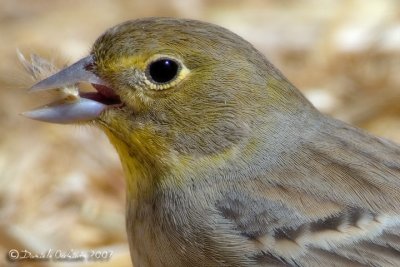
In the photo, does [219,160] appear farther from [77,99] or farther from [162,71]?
[77,99]

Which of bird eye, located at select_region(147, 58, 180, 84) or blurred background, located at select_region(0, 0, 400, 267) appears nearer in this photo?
bird eye, located at select_region(147, 58, 180, 84)

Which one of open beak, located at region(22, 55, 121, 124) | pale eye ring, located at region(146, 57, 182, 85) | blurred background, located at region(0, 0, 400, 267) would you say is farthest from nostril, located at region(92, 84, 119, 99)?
blurred background, located at region(0, 0, 400, 267)

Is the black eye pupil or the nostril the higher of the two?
the nostril

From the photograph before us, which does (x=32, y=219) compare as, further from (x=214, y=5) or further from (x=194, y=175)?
(x=214, y=5)

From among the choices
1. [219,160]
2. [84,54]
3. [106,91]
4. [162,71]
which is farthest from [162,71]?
[84,54]


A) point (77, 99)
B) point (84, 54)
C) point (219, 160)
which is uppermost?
point (84, 54)

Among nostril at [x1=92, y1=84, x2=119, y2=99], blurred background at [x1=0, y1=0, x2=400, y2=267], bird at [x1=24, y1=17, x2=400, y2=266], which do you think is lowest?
bird at [x1=24, y1=17, x2=400, y2=266]

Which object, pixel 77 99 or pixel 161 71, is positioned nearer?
pixel 161 71

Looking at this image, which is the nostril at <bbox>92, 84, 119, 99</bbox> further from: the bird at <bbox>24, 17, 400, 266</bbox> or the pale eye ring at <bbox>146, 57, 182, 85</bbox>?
the pale eye ring at <bbox>146, 57, 182, 85</bbox>
